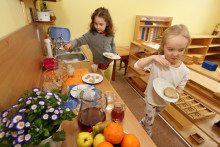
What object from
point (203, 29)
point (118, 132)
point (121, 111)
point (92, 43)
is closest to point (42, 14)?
point (92, 43)

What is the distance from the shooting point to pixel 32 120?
0.44m

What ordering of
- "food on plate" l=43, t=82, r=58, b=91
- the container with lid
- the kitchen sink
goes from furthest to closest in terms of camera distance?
the container with lid, the kitchen sink, "food on plate" l=43, t=82, r=58, b=91

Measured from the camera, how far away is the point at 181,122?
1.74 m

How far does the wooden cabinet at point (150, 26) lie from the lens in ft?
10.3

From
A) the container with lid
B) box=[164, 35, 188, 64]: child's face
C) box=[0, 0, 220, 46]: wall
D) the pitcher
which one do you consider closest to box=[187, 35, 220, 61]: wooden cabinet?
box=[0, 0, 220, 46]: wall

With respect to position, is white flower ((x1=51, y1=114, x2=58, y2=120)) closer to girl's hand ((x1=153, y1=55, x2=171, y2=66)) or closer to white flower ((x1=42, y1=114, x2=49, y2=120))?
white flower ((x1=42, y1=114, x2=49, y2=120))

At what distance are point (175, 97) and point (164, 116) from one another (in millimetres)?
1143

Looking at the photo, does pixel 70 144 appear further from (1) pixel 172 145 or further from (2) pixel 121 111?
(1) pixel 172 145

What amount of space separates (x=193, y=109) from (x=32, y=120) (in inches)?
73.7

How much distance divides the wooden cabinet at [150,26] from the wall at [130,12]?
14cm

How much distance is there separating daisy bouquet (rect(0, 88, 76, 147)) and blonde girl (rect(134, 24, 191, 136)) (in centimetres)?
85

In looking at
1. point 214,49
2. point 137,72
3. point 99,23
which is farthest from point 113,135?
point 214,49

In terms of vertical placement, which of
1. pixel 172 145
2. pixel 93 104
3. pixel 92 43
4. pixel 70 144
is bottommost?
pixel 172 145

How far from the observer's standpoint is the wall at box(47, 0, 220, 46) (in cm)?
253
